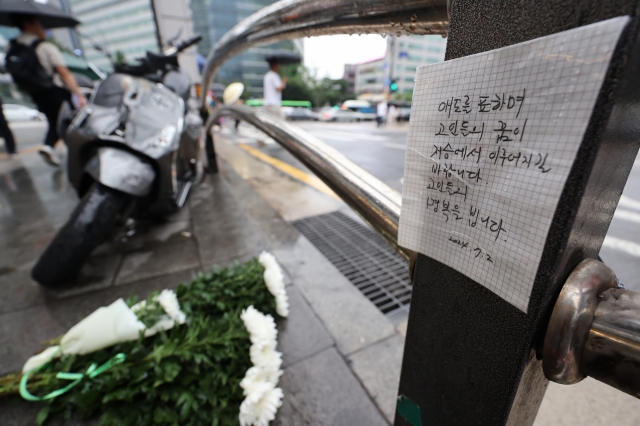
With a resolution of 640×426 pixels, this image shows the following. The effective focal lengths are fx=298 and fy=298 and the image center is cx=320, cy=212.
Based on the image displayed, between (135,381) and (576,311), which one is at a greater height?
(576,311)

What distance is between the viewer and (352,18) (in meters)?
0.74

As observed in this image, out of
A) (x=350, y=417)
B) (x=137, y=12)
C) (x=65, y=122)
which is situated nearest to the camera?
(x=350, y=417)

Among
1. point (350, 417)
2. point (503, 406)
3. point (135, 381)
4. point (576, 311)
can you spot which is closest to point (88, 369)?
point (135, 381)

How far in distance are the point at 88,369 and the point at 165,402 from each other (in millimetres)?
352

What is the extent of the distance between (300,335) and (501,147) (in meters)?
1.37

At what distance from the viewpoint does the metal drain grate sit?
1958 millimetres

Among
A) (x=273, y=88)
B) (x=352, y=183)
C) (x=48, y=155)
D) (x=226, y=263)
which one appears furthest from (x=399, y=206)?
(x=273, y=88)

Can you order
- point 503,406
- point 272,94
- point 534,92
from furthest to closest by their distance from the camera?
1. point 272,94
2. point 503,406
3. point 534,92

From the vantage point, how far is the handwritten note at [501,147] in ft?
1.06

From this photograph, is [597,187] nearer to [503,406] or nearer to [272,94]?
[503,406]

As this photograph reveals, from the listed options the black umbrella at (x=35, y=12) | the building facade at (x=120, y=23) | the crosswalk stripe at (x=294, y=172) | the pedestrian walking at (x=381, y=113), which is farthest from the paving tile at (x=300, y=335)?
the building facade at (x=120, y=23)

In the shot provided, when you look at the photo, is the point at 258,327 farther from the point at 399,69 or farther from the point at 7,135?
the point at 399,69

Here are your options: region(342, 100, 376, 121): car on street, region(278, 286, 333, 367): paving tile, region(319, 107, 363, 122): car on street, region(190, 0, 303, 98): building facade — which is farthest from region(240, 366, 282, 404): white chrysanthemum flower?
region(190, 0, 303, 98): building facade

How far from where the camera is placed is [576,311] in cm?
36
